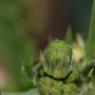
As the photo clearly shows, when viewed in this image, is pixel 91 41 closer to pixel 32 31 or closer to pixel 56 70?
pixel 56 70

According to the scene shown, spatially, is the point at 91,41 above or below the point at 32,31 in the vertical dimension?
above

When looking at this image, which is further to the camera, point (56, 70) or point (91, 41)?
point (91, 41)

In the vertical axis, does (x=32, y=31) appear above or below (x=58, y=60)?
below

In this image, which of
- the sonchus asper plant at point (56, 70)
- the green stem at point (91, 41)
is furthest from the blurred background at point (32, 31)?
the sonchus asper plant at point (56, 70)

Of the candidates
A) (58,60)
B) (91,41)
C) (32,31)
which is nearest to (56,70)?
(58,60)

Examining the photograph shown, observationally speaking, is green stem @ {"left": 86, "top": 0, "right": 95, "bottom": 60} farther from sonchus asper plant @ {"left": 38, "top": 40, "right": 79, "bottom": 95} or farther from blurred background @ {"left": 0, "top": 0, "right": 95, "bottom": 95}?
sonchus asper plant @ {"left": 38, "top": 40, "right": 79, "bottom": 95}

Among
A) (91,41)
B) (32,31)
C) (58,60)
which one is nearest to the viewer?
(58,60)

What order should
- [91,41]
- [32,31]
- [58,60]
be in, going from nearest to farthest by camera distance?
[58,60] → [91,41] → [32,31]

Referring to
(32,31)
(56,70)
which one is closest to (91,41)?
(56,70)

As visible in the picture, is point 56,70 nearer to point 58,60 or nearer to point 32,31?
point 58,60

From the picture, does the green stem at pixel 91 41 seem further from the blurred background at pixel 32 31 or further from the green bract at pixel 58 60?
the green bract at pixel 58 60
